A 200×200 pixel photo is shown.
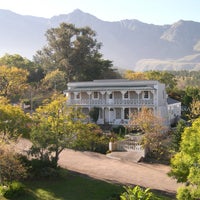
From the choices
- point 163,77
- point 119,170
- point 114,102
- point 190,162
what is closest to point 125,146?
point 119,170

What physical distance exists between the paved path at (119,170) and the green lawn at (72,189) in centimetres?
204

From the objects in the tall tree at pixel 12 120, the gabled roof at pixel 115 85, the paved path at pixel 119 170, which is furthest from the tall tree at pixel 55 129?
the gabled roof at pixel 115 85

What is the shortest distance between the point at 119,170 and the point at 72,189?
273 inches

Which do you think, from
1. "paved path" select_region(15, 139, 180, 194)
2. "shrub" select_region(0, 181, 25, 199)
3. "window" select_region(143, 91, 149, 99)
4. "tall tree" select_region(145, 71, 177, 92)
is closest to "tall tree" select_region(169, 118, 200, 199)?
"paved path" select_region(15, 139, 180, 194)

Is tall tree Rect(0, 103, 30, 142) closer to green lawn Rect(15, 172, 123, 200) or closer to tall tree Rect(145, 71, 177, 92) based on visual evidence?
green lawn Rect(15, 172, 123, 200)

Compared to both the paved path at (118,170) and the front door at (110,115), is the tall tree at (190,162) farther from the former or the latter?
the front door at (110,115)

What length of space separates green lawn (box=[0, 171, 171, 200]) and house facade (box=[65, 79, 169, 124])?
23.8 meters

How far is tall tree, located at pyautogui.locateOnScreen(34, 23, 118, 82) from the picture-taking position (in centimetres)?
7475

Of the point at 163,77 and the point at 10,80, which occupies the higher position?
the point at 163,77

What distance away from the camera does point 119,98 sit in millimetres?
52562

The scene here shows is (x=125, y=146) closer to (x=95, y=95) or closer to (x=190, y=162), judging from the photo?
(x=95, y=95)

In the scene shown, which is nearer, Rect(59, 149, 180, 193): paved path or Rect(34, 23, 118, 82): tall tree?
Rect(59, 149, 180, 193): paved path

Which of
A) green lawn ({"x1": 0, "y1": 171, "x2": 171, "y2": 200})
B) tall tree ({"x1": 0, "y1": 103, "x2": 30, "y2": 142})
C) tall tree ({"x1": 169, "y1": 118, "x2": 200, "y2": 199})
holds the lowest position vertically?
green lawn ({"x1": 0, "y1": 171, "x2": 171, "y2": 200})

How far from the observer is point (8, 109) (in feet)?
93.8
